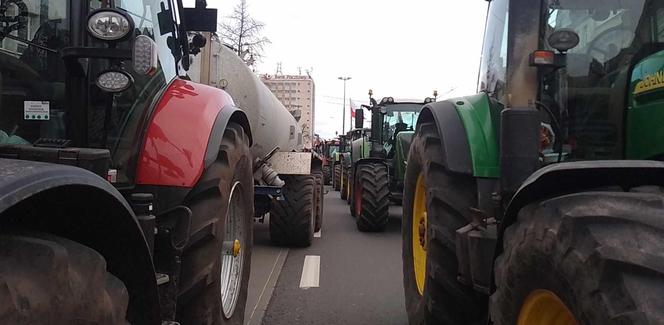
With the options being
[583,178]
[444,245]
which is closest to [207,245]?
[444,245]

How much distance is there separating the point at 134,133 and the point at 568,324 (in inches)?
94.4

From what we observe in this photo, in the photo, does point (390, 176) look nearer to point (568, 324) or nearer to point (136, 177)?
point (136, 177)

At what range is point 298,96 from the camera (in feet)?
54.1

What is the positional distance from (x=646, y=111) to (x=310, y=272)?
15.9 feet

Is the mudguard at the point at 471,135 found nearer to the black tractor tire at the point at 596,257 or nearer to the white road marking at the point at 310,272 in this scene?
the black tractor tire at the point at 596,257

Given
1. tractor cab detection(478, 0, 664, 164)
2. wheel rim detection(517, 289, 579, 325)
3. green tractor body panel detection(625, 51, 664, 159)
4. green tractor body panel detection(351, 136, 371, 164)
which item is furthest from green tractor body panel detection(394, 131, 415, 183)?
wheel rim detection(517, 289, 579, 325)

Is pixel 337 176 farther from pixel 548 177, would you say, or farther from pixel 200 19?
pixel 548 177

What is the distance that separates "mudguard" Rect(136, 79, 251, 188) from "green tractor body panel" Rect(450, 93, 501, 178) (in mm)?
1529

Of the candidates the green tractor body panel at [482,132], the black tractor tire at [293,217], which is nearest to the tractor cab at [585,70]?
the green tractor body panel at [482,132]

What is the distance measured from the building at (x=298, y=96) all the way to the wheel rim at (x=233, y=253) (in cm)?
900

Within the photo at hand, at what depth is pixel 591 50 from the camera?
125 inches

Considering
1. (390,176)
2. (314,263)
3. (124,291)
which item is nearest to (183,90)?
(124,291)

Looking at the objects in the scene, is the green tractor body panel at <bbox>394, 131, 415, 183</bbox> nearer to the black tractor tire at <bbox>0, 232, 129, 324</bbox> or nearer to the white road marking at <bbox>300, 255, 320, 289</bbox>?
the white road marking at <bbox>300, 255, 320, 289</bbox>

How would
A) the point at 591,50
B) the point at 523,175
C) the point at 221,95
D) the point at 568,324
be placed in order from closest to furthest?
the point at 568,324 < the point at 523,175 < the point at 591,50 < the point at 221,95
